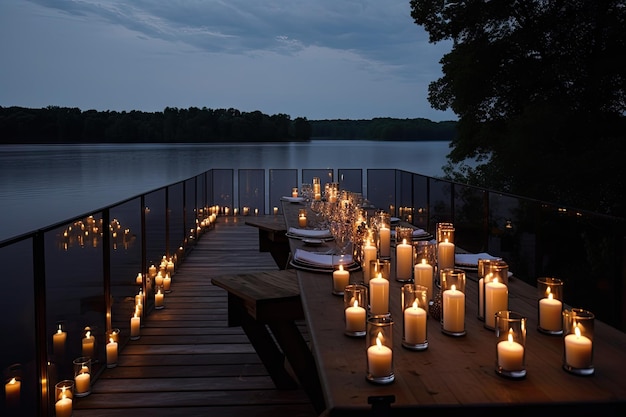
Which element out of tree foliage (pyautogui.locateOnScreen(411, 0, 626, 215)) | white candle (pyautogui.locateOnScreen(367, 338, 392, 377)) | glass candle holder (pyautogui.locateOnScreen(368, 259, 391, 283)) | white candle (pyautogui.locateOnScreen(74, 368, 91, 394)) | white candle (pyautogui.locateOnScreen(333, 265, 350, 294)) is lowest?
white candle (pyautogui.locateOnScreen(74, 368, 91, 394))

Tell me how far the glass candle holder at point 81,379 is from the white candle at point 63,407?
256mm

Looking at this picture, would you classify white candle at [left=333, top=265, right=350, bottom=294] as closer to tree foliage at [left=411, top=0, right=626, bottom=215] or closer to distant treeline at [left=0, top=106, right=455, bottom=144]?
tree foliage at [left=411, top=0, right=626, bottom=215]

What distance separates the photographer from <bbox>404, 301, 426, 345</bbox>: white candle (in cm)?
138

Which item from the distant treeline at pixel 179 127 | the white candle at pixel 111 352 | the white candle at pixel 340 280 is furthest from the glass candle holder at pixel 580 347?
the distant treeline at pixel 179 127

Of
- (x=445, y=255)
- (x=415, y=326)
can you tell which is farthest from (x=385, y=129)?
(x=415, y=326)

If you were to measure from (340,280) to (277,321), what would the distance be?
766 mm

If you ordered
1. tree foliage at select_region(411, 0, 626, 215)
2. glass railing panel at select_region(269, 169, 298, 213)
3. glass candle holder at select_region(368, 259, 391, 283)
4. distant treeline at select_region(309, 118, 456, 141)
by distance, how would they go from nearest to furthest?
glass candle holder at select_region(368, 259, 391, 283) → tree foliage at select_region(411, 0, 626, 215) → glass railing panel at select_region(269, 169, 298, 213) → distant treeline at select_region(309, 118, 456, 141)

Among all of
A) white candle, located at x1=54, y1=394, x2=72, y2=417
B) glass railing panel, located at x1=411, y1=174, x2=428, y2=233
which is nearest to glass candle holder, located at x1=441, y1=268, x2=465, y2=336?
white candle, located at x1=54, y1=394, x2=72, y2=417

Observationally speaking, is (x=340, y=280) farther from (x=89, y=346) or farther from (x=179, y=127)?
(x=179, y=127)

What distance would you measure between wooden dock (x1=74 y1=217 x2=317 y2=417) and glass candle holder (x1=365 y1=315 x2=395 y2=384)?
1.48 metres

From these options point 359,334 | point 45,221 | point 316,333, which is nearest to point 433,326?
point 359,334

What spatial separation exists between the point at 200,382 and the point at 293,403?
1.82ft

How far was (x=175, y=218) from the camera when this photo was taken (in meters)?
5.96

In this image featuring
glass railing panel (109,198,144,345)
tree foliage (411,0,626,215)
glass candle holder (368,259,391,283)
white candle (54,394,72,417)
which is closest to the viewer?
glass candle holder (368,259,391,283)
